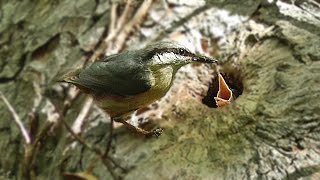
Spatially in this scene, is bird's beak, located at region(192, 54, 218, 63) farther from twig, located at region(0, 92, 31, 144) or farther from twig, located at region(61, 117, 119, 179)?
twig, located at region(0, 92, 31, 144)

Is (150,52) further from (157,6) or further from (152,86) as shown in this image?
(157,6)

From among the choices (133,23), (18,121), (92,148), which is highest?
(133,23)

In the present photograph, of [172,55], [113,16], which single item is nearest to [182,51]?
[172,55]

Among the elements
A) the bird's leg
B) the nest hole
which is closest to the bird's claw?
the bird's leg

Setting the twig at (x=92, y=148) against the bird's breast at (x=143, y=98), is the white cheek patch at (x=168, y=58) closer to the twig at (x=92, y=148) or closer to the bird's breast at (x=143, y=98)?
the bird's breast at (x=143, y=98)

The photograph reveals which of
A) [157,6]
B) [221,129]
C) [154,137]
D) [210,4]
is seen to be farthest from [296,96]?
[157,6]

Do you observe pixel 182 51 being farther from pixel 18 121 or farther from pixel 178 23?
pixel 18 121
